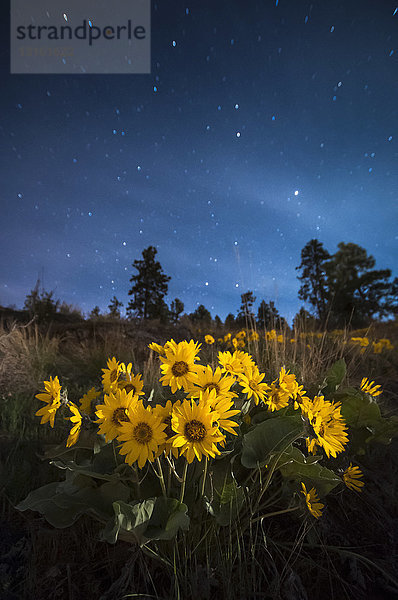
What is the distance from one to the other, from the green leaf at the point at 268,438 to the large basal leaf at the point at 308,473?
0.06 meters

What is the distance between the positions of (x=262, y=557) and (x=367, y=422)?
0.98 m

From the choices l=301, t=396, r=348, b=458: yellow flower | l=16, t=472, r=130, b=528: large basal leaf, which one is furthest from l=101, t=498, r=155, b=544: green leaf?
l=301, t=396, r=348, b=458: yellow flower

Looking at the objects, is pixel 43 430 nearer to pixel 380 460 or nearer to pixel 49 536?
pixel 49 536

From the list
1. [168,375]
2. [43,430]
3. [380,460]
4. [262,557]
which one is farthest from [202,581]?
[43,430]

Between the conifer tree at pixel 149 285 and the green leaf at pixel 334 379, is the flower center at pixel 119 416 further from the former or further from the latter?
the conifer tree at pixel 149 285

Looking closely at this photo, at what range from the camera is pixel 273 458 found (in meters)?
1.28

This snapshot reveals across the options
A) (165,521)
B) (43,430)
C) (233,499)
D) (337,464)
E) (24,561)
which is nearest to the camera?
(165,521)

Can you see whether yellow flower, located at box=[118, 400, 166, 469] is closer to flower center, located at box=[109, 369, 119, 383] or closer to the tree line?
Answer: flower center, located at box=[109, 369, 119, 383]

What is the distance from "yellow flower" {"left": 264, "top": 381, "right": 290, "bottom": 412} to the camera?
136cm

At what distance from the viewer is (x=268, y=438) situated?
1.32 meters

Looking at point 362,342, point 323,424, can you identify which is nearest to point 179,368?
point 323,424

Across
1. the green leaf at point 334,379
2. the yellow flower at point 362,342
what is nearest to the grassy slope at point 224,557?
the green leaf at point 334,379

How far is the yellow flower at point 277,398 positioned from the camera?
1364 mm

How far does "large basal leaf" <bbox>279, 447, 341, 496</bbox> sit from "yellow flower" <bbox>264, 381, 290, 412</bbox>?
Answer: 0.57ft
